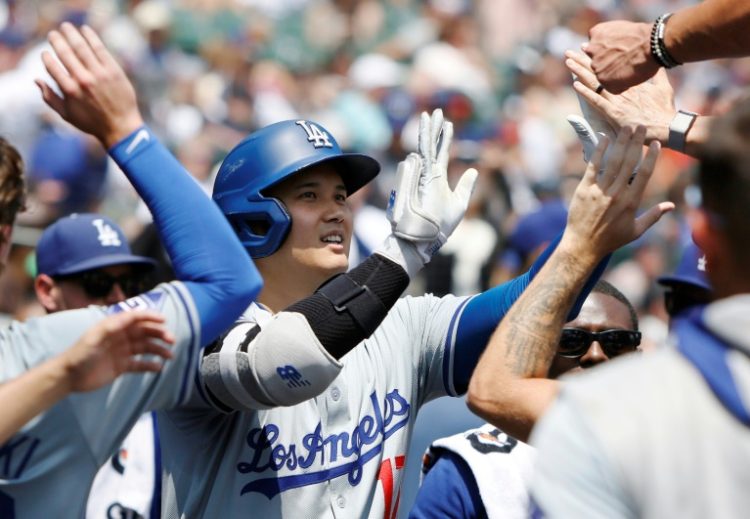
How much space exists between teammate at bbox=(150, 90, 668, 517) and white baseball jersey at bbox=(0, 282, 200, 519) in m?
0.43

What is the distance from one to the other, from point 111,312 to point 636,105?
1.64 metres

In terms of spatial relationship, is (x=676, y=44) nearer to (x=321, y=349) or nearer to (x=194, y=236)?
(x=321, y=349)

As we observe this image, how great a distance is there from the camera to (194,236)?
268 cm

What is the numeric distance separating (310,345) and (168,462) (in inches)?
25.2

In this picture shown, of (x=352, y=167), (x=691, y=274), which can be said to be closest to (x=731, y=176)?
(x=352, y=167)

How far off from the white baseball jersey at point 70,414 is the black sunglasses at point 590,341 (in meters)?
1.59

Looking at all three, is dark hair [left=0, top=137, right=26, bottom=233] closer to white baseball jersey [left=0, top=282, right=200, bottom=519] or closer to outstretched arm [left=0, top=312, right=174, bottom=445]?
white baseball jersey [left=0, top=282, right=200, bottom=519]

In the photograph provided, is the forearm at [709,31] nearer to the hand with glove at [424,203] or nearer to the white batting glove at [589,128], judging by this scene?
the white batting glove at [589,128]

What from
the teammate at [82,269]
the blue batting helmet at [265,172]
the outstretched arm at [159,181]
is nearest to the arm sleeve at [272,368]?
the outstretched arm at [159,181]

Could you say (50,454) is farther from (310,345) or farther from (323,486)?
(323,486)

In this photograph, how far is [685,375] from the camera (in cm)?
191

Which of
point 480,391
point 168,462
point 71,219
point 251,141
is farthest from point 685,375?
point 71,219

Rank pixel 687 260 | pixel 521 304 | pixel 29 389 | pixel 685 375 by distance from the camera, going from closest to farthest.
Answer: pixel 685 375, pixel 29 389, pixel 521 304, pixel 687 260

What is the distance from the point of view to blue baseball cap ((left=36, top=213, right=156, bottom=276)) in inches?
206
